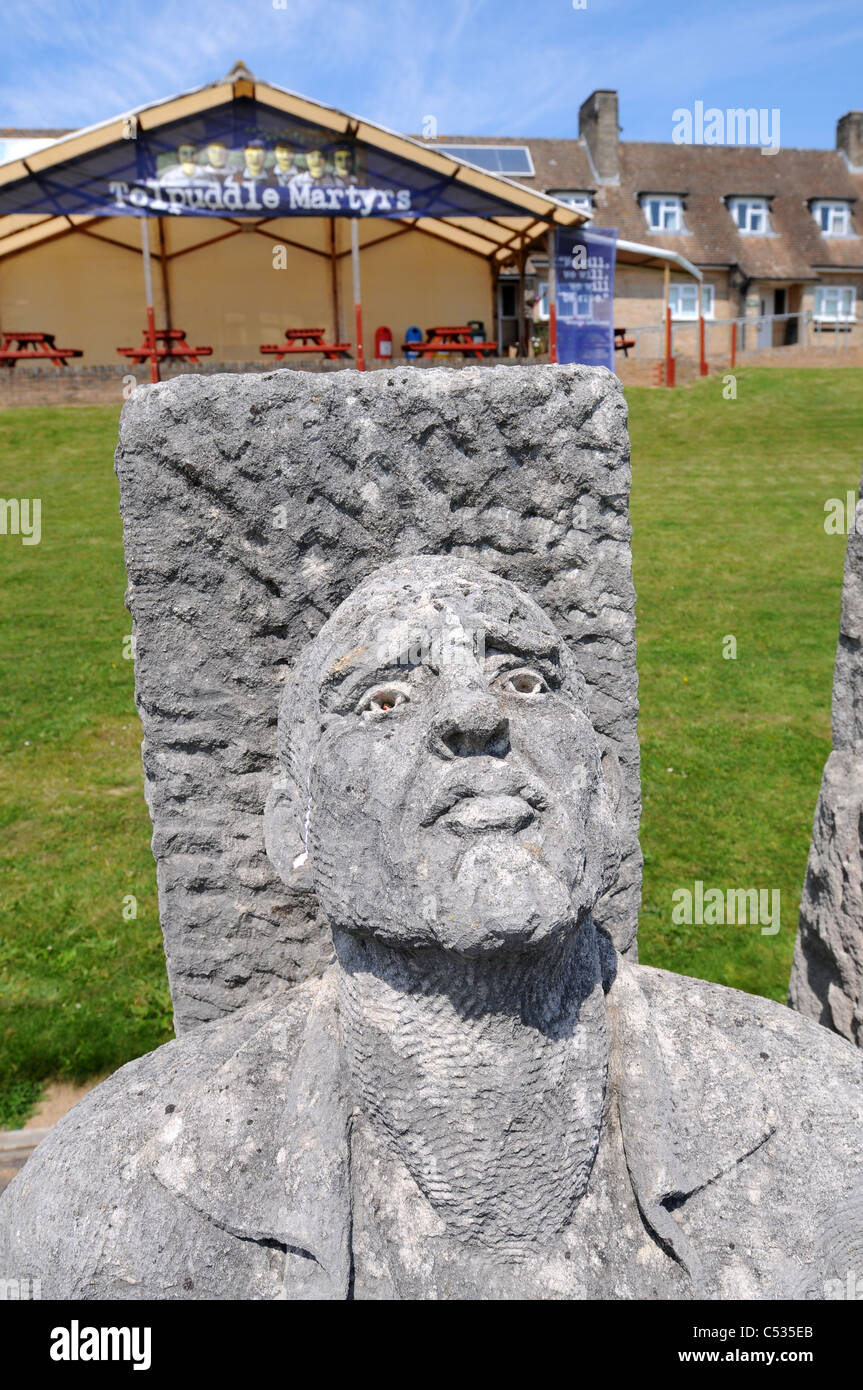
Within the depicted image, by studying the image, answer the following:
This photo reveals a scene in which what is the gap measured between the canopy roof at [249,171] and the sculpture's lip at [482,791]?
50.8ft

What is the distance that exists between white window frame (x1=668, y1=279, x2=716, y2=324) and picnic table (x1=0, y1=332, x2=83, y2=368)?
56.2ft

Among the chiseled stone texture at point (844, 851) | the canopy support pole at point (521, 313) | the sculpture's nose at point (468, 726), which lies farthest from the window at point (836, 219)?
the sculpture's nose at point (468, 726)

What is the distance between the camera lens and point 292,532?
6.83 feet

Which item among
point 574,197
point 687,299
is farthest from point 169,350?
point 687,299

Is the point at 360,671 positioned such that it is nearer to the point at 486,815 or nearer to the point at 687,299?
the point at 486,815

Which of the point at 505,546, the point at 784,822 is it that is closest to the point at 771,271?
the point at 784,822

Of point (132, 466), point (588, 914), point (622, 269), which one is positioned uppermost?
point (622, 269)

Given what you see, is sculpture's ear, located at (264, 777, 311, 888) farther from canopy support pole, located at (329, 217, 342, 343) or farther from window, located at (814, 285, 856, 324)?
window, located at (814, 285, 856, 324)

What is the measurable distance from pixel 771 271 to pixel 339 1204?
1196 inches

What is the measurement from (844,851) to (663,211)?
28.9 meters

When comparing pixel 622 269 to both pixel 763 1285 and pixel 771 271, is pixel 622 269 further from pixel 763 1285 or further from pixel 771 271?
pixel 763 1285

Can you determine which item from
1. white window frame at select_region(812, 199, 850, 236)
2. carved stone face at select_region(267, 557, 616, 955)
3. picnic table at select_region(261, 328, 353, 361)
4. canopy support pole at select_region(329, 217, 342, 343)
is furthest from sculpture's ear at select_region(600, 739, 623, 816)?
white window frame at select_region(812, 199, 850, 236)

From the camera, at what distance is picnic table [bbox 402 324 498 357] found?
17.2 metres
